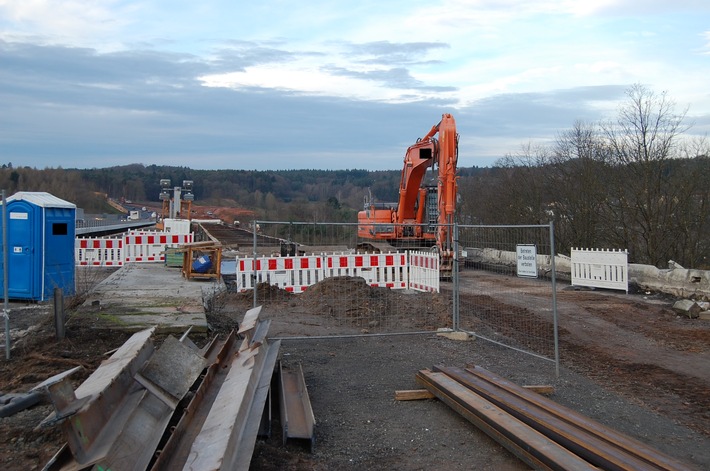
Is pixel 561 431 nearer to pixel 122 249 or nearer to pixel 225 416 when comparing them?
pixel 225 416

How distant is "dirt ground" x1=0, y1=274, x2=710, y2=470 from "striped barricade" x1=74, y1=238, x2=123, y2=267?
1165 cm

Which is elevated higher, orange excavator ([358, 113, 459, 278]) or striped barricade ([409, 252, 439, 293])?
orange excavator ([358, 113, 459, 278])

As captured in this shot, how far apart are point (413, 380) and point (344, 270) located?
9157 mm

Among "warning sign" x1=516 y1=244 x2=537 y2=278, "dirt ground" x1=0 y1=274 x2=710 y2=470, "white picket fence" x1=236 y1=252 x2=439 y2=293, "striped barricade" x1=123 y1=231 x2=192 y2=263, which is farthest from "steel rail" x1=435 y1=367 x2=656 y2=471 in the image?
"striped barricade" x1=123 y1=231 x2=192 y2=263

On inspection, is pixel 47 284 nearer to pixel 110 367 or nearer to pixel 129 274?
pixel 129 274

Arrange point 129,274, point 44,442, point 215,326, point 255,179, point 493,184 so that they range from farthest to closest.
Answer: point 255,179, point 493,184, point 129,274, point 215,326, point 44,442

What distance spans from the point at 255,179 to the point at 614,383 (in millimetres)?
121833

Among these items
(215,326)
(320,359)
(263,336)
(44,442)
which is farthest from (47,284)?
(44,442)

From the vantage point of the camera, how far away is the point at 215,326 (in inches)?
431

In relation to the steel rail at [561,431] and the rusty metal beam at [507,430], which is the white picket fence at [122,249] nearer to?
the rusty metal beam at [507,430]

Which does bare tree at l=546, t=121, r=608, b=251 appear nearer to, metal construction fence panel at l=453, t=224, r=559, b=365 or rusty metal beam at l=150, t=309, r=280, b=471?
metal construction fence panel at l=453, t=224, r=559, b=365

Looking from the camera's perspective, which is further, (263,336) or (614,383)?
(614,383)

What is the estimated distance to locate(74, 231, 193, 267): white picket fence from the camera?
2473 cm

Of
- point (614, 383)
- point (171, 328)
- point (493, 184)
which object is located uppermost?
point (493, 184)
